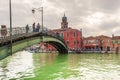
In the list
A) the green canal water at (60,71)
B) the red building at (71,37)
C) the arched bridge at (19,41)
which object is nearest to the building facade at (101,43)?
the red building at (71,37)

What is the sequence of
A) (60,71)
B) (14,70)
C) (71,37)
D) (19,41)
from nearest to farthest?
(60,71) → (14,70) → (19,41) → (71,37)

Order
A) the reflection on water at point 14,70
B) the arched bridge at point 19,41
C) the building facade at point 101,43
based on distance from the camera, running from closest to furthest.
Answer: the reflection on water at point 14,70 → the arched bridge at point 19,41 → the building facade at point 101,43

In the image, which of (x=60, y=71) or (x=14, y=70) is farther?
(x=14, y=70)

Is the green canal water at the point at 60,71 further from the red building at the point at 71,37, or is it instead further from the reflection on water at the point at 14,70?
the red building at the point at 71,37

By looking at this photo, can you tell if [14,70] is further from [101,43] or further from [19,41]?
[101,43]

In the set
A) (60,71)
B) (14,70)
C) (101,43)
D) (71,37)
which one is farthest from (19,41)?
(101,43)

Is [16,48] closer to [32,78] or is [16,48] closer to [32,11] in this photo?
[32,78]

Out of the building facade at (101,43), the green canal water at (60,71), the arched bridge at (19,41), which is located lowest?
the green canal water at (60,71)

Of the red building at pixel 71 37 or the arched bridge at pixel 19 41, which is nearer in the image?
the arched bridge at pixel 19 41

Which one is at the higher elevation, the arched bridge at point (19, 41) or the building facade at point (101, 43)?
the building facade at point (101, 43)

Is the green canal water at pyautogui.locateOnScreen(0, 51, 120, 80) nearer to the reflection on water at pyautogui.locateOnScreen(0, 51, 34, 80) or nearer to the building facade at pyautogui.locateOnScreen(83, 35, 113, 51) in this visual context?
the reflection on water at pyautogui.locateOnScreen(0, 51, 34, 80)

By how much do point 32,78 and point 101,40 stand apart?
77.1 metres

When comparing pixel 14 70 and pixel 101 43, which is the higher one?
pixel 101 43

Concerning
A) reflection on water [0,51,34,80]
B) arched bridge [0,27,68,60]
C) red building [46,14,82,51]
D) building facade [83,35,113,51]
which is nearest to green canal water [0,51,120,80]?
reflection on water [0,51,34,80]
